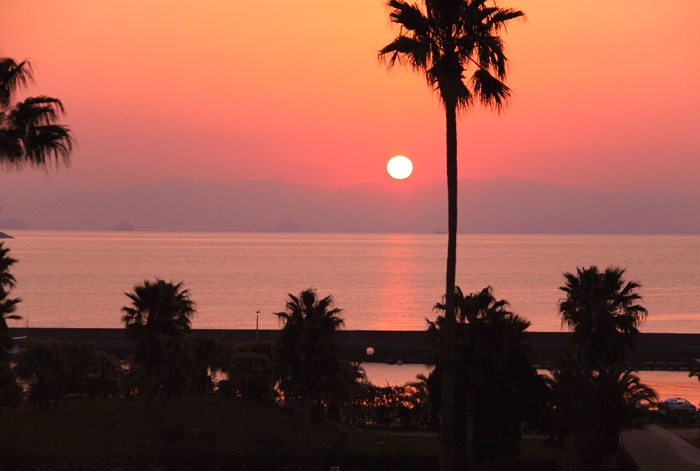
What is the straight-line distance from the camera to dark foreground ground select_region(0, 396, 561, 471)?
27312mm

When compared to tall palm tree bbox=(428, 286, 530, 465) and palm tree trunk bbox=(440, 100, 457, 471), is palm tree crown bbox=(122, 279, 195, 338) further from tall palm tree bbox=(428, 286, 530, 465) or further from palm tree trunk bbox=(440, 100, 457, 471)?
palm tree trunk bbox=(440, 100, 457, 471)

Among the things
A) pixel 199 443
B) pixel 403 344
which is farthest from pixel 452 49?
pixel 403 344

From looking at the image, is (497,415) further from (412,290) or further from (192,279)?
(192,279)

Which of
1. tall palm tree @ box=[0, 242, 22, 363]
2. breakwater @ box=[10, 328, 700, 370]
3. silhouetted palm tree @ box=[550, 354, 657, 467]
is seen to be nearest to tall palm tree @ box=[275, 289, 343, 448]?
silhouetted palm tree @ box=[550, 354, 657, 467]

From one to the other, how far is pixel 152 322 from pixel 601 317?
22532 mm

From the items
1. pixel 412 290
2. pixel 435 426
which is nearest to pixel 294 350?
pixel 435 426

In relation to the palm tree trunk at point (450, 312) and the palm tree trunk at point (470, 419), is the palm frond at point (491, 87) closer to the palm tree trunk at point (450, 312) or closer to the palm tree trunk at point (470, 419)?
the palm tree trunk at point (450, 312)

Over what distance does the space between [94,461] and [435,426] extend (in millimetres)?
20463

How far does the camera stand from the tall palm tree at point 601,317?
1297 inches

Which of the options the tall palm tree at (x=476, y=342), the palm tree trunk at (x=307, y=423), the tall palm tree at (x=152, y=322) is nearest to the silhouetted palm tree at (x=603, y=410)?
the tall palm tree at (x=476, y=342)

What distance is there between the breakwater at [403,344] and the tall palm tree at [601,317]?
35.1 metres

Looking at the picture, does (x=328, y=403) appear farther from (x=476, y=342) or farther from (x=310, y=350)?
(x=476, y=342)

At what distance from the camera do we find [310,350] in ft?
104

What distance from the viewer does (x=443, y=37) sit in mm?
18703
